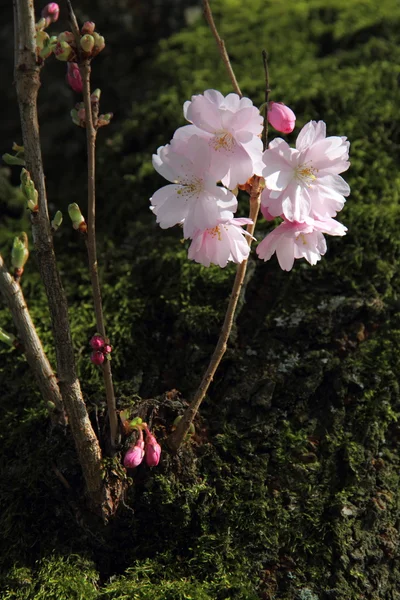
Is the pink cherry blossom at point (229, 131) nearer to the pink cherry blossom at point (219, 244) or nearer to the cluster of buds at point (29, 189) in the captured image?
the pink cherry blossom at point (219, 244)

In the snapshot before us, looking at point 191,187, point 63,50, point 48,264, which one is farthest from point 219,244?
point 63,50

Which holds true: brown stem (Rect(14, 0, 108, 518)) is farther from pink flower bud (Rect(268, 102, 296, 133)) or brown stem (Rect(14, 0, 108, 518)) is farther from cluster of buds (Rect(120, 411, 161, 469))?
pink flower bud (Rect(268, 102, 296, 133))

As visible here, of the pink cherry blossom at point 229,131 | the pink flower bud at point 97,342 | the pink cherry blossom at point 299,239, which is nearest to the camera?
the pink cherry blossom at point 229,131

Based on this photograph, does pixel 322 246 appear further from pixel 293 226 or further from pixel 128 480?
pixel 128 480

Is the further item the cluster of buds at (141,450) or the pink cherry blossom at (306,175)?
the cluster of buds at (141,450)

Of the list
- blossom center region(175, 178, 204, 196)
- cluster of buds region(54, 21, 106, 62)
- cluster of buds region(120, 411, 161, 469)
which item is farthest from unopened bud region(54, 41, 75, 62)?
cluster of buds region(120, 411, 161, 469)

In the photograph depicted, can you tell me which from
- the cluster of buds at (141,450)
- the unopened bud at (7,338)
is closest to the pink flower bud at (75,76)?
the unopened bud at (7,338)

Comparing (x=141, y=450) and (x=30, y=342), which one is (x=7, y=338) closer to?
(x=30, y=342)
